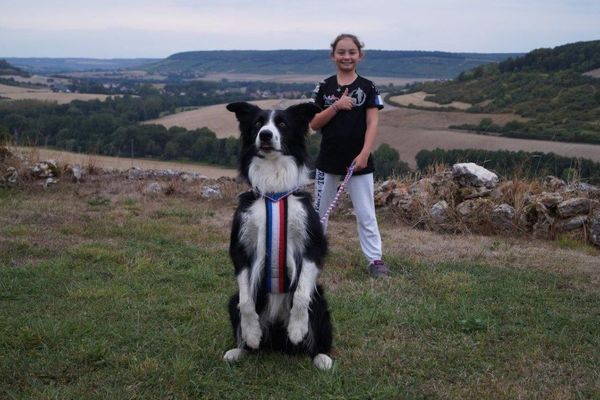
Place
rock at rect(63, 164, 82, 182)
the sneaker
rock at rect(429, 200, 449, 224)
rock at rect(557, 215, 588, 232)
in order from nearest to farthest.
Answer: the sneaker < rock at rect(557, 215, 588, 232) < rock at rect(429, 200, 449, 224) < rock at rect(63, 164, 82, 182)

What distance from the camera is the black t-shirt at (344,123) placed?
5.30 m

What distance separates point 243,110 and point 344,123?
1831 millimetres

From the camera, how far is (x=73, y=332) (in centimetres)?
413

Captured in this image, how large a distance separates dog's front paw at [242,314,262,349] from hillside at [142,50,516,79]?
5068 cm

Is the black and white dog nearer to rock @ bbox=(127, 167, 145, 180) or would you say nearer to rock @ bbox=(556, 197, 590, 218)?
rock @ bbox=(556, 197, 590, 218)

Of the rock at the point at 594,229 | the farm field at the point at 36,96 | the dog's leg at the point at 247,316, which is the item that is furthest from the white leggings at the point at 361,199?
the farm field at the point at 36,96

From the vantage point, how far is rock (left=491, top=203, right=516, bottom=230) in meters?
8.40

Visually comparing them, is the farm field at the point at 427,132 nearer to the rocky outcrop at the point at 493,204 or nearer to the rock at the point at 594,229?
the rocky outcrop at the point at 493,204

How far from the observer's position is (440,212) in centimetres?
875

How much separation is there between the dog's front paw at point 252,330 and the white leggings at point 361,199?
2.20m

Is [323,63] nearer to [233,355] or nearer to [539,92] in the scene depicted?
[539,92]

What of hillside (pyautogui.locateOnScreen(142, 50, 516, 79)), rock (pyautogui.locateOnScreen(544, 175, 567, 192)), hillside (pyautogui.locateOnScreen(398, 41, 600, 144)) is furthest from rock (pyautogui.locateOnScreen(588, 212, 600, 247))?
hillside (pyautogui.locateOnScreen(142, 50, 516, 79))

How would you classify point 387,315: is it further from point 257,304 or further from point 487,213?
point 487,213

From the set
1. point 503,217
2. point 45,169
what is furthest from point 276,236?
point 45,169
